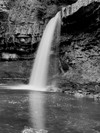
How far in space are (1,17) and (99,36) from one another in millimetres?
13209

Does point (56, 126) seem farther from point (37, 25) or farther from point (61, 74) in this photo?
point (37, 25)

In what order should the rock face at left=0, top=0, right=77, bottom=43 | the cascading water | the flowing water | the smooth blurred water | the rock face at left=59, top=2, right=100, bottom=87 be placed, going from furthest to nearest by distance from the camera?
the rock face at left=0, top=0, right=77, bottom=43, the cascading water, the flowing water, the rock face at left=59, top=2, right=100, bottom=87, the smooth blurred water

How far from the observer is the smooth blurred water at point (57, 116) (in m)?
10.5

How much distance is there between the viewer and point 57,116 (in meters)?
12.7

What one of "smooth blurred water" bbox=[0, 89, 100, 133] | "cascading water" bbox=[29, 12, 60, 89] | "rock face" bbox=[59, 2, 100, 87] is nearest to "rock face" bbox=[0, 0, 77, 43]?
"cascading water" bbox=[29, 12, 60, 89]

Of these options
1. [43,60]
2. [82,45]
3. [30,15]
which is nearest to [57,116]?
[82,45]

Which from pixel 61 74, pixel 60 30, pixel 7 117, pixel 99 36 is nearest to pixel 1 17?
pixel 60 30

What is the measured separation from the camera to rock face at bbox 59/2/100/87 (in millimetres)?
23750

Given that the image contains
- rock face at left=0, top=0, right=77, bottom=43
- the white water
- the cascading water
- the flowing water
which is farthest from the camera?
rock face at left=0, top=0, right=77, bottom=43

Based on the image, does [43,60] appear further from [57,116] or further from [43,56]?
[57,116]

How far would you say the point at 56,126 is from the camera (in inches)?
427

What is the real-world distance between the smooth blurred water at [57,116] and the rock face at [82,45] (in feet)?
24.6

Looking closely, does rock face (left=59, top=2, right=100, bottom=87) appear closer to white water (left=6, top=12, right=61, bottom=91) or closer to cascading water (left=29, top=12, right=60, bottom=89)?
white water (left=6, top=12, right=61, bottom=91)

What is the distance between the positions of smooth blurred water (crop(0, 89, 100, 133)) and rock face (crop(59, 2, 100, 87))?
7.51m
